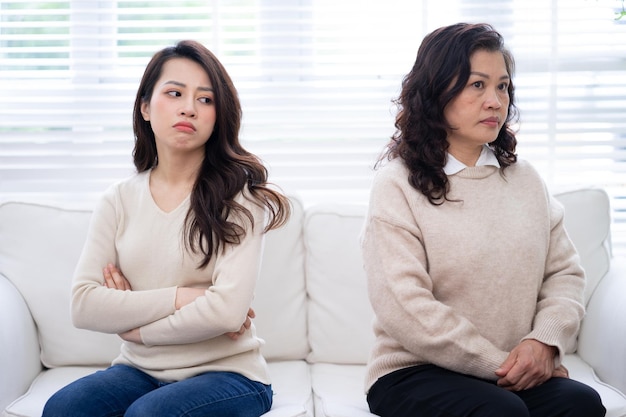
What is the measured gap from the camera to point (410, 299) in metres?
1.69

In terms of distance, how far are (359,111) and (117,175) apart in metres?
0.88

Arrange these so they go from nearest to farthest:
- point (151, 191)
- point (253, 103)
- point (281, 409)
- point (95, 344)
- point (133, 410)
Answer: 1. point (133, 410)
2. point (281, 409)
3. point (151, 191)
4. point (95, 344)
5. point (253, 103)

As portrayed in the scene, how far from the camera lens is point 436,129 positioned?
1868mm

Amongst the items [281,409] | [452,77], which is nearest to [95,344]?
[281,409]

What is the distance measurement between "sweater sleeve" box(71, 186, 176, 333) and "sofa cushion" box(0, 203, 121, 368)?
0.42 m

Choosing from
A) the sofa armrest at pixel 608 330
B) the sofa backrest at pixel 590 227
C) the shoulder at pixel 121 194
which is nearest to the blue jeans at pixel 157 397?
the shoulder at pixel 121 194

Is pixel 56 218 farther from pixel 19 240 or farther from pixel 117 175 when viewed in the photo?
pixel 117 175

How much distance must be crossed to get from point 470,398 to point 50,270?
53.0 inches

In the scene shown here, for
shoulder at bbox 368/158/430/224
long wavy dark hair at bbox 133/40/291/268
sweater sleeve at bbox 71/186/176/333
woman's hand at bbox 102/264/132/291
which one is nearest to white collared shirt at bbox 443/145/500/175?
shoulder at bbox 368/158/430/224

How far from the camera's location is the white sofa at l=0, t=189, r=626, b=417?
85.9 inches

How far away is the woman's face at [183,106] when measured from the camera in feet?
6.17

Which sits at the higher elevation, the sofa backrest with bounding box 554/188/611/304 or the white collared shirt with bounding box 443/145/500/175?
the white collared shirt with bounding box 443/145/500/175

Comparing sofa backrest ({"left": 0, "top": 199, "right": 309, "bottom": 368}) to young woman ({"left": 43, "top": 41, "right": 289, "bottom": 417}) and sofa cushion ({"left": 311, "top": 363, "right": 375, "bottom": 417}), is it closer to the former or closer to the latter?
sofa cushion ({"left": 311, "top": 363, "right": 375, "bottom": 417})

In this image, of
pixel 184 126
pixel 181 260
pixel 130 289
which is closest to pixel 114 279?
pixel 130 289
